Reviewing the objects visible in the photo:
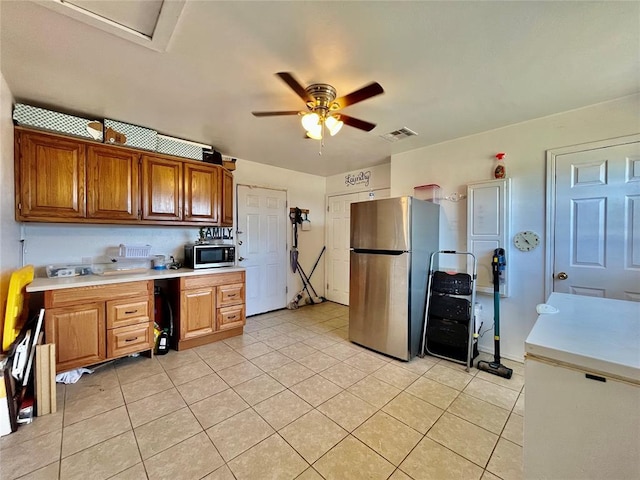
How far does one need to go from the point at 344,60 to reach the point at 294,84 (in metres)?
0.38

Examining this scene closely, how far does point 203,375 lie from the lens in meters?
2.44

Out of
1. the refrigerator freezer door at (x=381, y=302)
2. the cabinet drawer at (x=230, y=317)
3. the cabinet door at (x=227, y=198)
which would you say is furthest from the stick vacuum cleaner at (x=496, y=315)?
the cabinet door at (x=227, y=198)

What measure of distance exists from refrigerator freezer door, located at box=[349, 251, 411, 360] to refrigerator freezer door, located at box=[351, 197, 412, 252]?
119 mm

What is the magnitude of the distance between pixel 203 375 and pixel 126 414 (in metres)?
0.63

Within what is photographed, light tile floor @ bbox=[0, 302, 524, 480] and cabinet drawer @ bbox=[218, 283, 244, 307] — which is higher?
cabinet drawer @ bbox=[218, 283, 244, 307]

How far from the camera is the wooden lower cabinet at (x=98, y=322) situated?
87.0 inches

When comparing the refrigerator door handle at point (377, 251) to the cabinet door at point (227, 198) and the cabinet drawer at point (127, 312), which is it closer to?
the cabinet door at point (227, 198)

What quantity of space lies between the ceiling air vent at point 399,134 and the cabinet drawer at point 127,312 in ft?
10.6

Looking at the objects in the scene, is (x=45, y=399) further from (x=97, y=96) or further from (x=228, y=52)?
(x=228, y=52)

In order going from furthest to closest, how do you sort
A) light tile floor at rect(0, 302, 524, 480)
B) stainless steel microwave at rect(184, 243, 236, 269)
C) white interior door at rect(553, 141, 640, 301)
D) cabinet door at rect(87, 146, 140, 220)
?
1. stainless steel microwave at rect(184, 243, 236, 269)
2. cabinet door at rect(87, 146, 140, 220)
3. white interior door at rect(553, 141, 640, 301)
4. light tile floor at rect(0, 302, 524, 480)

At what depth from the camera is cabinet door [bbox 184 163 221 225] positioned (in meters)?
3.18

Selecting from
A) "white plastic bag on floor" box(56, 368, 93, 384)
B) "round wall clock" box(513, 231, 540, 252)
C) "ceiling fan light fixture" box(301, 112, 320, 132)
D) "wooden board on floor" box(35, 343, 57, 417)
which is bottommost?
"white plastic bag on floor" box(56, 368, 93, 384)

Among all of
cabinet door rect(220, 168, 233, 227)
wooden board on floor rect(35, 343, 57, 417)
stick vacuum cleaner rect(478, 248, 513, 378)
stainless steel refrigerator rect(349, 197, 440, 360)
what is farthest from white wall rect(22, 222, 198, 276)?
stick vacuum cleaner rect(478, 248, 513, 378)

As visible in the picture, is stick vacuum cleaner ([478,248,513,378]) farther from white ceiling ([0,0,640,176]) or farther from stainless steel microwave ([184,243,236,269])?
stainless steel microwave ([184,243,236,269])
